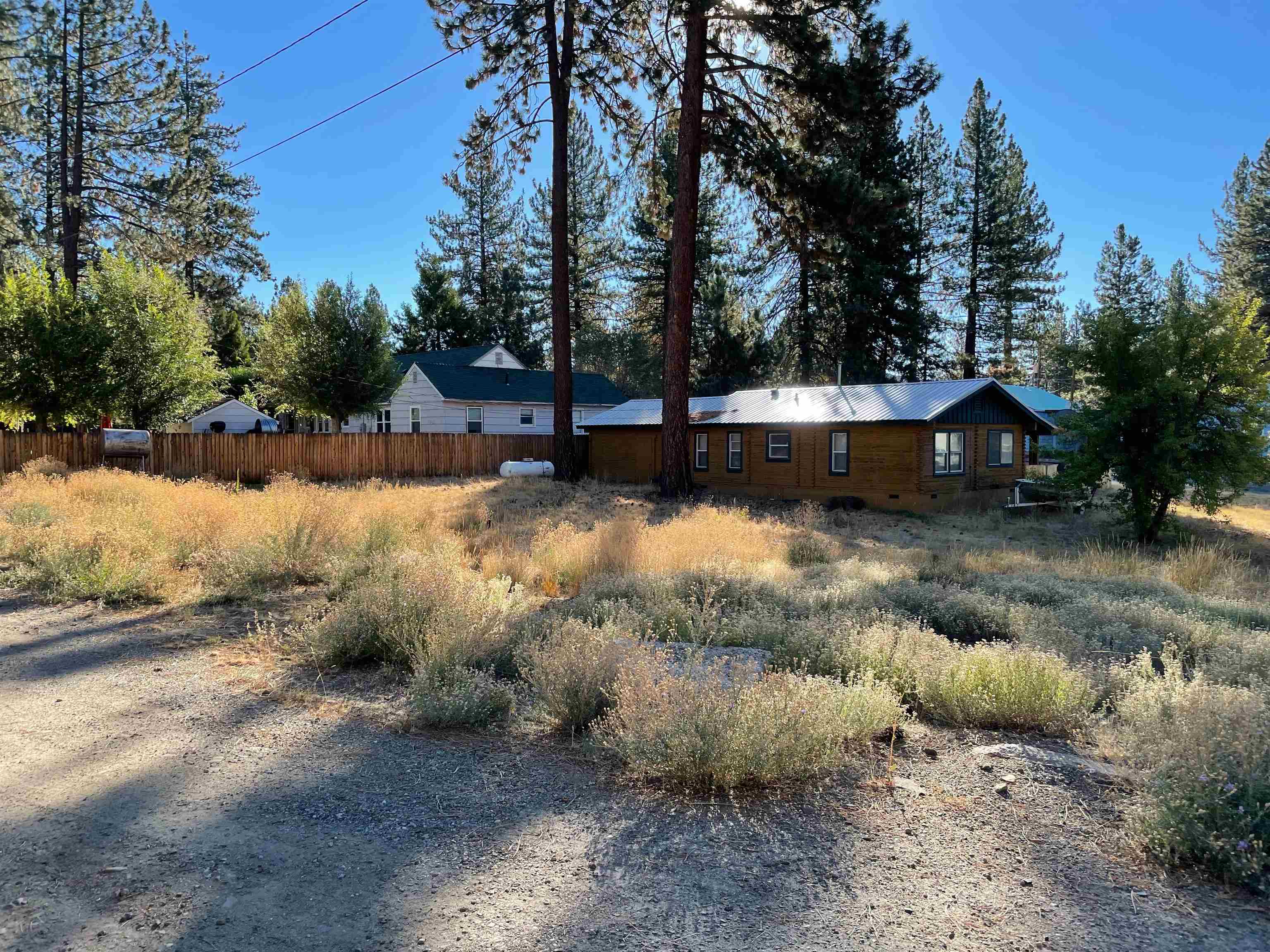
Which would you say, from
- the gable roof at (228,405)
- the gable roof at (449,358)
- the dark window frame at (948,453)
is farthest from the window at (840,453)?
the gable roof at (228,405)

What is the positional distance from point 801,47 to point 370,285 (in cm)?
1934

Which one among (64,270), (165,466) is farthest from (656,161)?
(64,270)

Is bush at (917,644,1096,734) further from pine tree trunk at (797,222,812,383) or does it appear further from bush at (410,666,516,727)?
pine tree trunk at (797,222,812,383)

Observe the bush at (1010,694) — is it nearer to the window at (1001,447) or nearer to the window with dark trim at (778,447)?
the window with dark trim at (778,447)

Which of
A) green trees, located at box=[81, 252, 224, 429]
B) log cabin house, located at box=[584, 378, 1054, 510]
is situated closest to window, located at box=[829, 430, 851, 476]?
log cabin house, located at box=[584, 378, 1054, 510]

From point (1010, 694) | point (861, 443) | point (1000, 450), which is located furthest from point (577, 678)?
point (1000, 450)

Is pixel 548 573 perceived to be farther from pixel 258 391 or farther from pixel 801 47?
pixel 258 391

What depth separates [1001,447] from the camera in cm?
2444

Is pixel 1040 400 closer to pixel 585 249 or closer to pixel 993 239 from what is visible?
pixel 993 239

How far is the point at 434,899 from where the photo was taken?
8.93ft

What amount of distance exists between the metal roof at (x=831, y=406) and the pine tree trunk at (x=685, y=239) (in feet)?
11.7

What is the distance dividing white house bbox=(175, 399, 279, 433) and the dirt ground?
3799 cm

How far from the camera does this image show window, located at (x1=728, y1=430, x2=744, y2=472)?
2511 cm

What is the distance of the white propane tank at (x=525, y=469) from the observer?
2794cm
